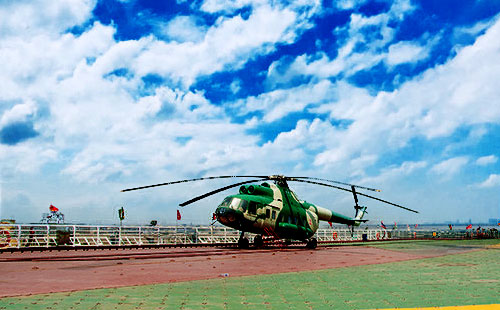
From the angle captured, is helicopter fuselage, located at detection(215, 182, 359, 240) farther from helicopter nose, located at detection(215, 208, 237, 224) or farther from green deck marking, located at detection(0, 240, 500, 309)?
green deck marking, located at detection(0, 240, 500, 309)

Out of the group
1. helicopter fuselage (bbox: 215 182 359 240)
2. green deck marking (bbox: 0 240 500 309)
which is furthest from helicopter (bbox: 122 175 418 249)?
green deck marking (bbox: 0 240 500 309)

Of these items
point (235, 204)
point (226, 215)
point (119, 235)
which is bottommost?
point (119, 235)

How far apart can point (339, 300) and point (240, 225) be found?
51.5 ft

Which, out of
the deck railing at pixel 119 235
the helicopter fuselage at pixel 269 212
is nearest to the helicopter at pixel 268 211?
the helicopter fuselage at pixel 269 212

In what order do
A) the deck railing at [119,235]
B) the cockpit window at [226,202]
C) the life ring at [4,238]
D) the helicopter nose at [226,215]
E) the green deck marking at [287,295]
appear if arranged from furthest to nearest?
the deck railing at [119,235] < the cockpit window at [226,202] < the helicopter nose at [226,215] < the life ring at [4,238] < the green deck marking at [287,295]

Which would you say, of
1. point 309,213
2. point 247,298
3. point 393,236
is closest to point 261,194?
point 309,213

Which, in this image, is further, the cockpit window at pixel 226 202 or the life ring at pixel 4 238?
the cockpit window at pixel 226 202

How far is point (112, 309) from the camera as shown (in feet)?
18.6

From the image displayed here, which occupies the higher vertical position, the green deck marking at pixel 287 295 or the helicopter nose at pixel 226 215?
the helicopter nose at pixel 226 215

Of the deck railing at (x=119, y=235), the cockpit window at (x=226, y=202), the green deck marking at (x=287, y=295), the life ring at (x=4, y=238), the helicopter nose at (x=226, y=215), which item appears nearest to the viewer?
the green deck marking at (x=287, y=295)

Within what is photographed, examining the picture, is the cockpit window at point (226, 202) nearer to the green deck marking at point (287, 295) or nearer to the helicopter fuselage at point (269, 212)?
the helicopter fuselage at point (269, 212)

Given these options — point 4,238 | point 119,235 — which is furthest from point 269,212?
point 4,238

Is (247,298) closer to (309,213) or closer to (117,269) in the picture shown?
(117,269)

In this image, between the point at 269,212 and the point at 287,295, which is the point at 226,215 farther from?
the point at 287,295
